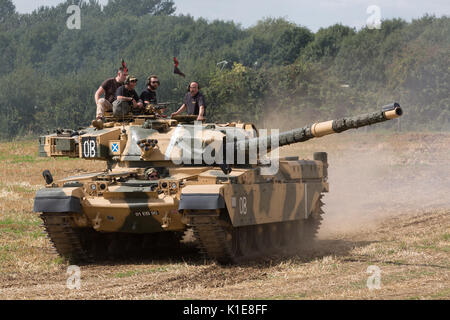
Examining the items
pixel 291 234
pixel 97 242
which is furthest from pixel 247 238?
pixel 97 242

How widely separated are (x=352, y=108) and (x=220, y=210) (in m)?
46.8

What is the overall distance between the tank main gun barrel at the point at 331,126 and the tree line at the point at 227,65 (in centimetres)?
3478

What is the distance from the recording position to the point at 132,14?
128m

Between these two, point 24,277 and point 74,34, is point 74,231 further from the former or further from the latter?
point 74,34

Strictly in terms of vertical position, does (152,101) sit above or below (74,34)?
below

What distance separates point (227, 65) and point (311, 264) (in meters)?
72.1

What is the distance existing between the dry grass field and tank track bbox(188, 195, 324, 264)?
353 mm

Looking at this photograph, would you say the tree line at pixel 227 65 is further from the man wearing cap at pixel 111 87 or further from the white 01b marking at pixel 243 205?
the white 01b marking at pixel 243 205

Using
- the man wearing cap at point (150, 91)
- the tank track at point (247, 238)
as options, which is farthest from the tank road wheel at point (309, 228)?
the man wearing cap at point (150, 91)

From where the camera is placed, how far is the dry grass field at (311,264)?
13.3 meters

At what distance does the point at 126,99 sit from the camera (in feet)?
62.3

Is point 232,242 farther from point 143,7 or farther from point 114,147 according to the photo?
point 143,7
